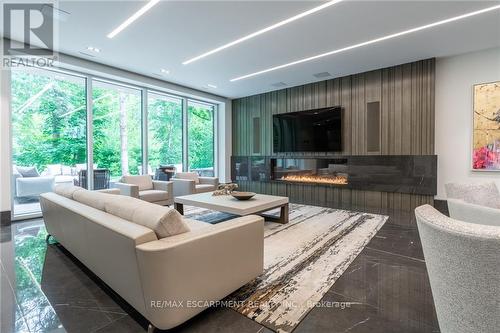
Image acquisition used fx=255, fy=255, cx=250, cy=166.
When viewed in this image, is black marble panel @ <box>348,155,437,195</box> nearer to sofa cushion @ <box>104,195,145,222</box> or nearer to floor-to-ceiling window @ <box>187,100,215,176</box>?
floor-to-ceiling window @ <box>187,100,215,176</box>

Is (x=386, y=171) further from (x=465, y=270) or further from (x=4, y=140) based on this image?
(x=4, y=140)

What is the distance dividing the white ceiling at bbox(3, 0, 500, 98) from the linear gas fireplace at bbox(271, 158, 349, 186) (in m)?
2.09

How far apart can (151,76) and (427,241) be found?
601 cm

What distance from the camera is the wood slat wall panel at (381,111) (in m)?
4.79

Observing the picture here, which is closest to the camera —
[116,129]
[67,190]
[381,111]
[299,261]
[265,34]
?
[299,261]

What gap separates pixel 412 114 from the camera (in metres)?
4.89

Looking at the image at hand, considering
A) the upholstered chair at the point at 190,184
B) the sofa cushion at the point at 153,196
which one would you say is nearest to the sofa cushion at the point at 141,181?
the sofa cushion at the point at 153,196

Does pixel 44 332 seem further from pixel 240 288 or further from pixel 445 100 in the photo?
pixel 445 100

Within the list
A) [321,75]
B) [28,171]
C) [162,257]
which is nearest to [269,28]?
[321,75]

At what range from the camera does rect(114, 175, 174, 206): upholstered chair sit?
14.7 ft

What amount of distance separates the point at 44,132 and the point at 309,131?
17.9 ft

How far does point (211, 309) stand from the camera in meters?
1.78

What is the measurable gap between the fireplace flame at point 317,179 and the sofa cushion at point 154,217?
485 centimetres

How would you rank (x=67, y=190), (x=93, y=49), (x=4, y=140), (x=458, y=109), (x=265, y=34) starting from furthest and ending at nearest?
(x=458, y=109) < (x=93, y=49) < (x=4, y=140) < (x=265, y=34) < (x=67, y=190)
